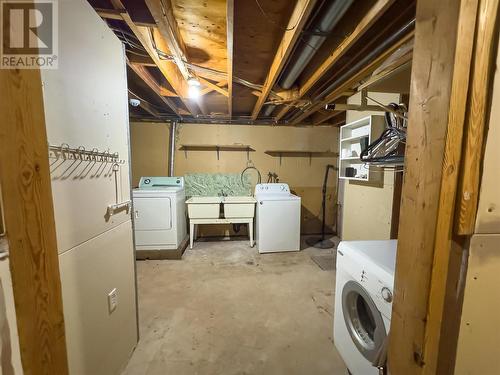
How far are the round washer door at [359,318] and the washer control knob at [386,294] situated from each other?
13cm

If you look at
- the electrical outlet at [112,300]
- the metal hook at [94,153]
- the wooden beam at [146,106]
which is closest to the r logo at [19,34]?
the metal hook at [94,153]

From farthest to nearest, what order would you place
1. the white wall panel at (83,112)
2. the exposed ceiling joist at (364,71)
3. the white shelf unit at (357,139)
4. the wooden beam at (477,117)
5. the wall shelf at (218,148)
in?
the wall shelf at (218,148) → the white shelf unit at (357,139) → the exposed ceiling joist at (364,71) → the white wall panel at (83,112) → the wooden beam at (477,117)

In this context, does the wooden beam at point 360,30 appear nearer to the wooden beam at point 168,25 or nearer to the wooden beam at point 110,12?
the wooden beam at point 168,25

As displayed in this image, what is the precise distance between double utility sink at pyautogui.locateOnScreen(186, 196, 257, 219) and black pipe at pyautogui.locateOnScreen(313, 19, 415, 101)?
75.6 inches

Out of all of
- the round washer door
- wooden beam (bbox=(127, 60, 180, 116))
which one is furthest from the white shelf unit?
wooden beam (bbox=(127, 60, 180, 116))

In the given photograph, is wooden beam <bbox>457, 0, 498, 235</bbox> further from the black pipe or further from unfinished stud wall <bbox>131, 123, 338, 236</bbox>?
unfinished stud wall <bbox>131, 123, 338, 236</bbox>

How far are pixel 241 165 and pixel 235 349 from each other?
9.57 ft

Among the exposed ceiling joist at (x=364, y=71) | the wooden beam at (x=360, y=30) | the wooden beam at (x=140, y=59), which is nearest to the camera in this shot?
the wooden beam at (x=360, y=30)

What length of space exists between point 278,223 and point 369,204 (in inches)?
50.9

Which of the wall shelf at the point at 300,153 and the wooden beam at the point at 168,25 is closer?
the wooden beam at the point at 168,25

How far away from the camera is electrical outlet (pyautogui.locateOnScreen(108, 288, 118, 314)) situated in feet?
4.13

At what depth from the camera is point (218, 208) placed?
135 inches

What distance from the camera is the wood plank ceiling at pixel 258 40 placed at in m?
1.26

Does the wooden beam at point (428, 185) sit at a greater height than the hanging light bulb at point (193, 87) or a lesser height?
lesser
